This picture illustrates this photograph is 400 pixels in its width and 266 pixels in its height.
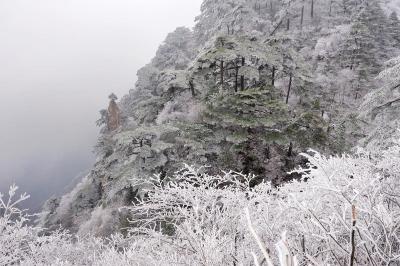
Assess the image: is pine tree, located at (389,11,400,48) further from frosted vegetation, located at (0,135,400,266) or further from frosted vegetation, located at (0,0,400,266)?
frosted vegetation, located at (0,135,400,266)

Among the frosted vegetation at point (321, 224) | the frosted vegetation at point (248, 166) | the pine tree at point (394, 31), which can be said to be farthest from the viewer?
the pine tree at point (394, 31)

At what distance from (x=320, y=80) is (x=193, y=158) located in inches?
739

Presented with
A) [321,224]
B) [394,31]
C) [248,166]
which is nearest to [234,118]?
[248,166]

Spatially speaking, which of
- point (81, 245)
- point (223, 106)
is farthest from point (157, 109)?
point (81, 245)

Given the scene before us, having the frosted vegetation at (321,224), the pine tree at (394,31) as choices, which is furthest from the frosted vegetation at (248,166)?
the pine tree at (394,31)

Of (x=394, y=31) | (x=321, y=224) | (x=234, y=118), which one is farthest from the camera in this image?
(x=394, y=31)

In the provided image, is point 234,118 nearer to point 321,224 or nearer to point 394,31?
point 321,224

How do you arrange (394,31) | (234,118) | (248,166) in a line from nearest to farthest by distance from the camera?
(234,118), (248,166), (394,31)

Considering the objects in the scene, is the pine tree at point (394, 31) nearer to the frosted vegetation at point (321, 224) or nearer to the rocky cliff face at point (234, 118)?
the rocky cliff face at point (234, 118)

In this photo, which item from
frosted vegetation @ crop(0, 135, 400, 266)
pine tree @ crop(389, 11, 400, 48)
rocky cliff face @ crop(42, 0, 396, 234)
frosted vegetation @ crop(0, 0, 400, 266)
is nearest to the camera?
frosted vegetation @ crop(0, 135, 400, 266)

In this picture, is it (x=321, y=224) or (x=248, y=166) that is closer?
(x=321, y=224)

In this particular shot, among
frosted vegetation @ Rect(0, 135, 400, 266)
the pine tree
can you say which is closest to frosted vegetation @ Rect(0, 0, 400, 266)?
frosted vegetation @ Rect(0, 135, 400, 266)

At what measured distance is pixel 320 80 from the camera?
97.1 feet

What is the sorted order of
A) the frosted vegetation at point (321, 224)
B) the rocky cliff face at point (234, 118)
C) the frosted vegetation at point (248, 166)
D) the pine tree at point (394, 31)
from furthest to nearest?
1. the pine tree at point (394, 31)
2. the rocky cliff face at point (234, 118)
3. the frosted vegetation at point (248, 166)
4. the frosted vegetation at point (321, 224)
